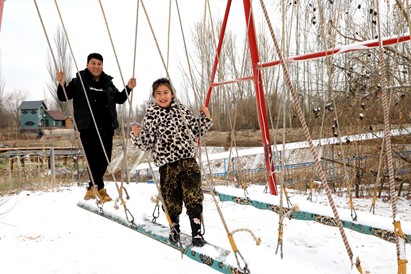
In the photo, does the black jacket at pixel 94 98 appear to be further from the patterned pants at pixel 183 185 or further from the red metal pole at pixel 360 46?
the red metal pole at pixel 360 46

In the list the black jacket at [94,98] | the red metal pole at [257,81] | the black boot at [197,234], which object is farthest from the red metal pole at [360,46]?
the black jacket at [94,98]

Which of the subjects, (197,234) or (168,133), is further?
(168,133)

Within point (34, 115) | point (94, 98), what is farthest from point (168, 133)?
point (34, 115)

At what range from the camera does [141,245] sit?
3639mm

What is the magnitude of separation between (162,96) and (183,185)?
0.60m

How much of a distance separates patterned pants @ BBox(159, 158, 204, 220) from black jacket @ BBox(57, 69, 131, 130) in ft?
3.51

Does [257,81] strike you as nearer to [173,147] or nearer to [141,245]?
[173,147]

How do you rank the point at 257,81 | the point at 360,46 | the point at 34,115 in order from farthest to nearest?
the point at 34,115 → the point at 257,81 → the point at 360,46

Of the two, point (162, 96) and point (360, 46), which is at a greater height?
point (360, 46)

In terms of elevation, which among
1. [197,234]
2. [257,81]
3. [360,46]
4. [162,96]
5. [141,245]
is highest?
[360,46]

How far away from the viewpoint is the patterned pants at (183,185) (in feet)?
8.15

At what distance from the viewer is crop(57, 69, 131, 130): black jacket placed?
3.29 metres

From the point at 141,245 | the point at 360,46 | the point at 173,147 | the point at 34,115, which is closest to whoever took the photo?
the point at 173,147

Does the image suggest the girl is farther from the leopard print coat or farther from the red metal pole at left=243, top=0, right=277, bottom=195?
the red metal pole at left=243, top=0, right=277, bottom=195
